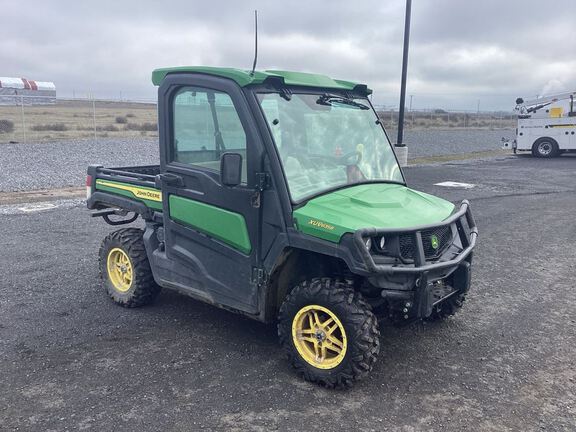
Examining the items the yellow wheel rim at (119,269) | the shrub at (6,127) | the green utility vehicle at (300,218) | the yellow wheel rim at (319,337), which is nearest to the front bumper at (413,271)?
the green utility vehicle at (300,218)

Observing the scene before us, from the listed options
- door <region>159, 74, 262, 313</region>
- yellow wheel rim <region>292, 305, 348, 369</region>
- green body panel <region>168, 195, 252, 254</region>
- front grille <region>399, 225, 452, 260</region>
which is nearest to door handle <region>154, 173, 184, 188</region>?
door <region>159, 74, 262, 313</region>

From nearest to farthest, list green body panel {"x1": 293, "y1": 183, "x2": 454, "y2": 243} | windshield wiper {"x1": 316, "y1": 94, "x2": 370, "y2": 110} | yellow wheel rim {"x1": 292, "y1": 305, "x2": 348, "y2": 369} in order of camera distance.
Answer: green body panel {"x1": 293, "y1": 183, "x2": 454, "y2": 243}
yellow wheel rim {"x1": 292, "y1": 305, "x2": 348, "y2": 369}
windshield wiper {"x1": 316, "y1": 94, "x2": 370, "y2": 110}

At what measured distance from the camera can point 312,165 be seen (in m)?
4.23

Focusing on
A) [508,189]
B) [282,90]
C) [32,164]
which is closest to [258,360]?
[282,90]

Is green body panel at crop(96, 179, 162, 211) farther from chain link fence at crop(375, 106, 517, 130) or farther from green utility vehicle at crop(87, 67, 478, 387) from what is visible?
chain link fence at crop(375, 106, 517, 130)

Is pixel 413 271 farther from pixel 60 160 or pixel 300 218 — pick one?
pixel 60 160

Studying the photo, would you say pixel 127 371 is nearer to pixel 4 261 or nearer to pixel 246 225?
pixel 246 225

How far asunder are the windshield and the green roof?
0.10 meters

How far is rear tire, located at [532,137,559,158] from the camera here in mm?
23608

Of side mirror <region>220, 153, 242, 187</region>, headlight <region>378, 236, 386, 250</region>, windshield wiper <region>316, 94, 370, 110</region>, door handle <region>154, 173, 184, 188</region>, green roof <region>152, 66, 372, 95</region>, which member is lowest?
headlight <region>378, 236, 386, 250</region>

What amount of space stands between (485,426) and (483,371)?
801 millimetres

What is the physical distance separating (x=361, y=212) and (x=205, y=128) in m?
1.48

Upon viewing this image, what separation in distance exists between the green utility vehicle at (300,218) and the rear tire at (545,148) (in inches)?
846

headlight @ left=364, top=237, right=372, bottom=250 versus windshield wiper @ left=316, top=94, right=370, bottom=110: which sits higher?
windshield wiper @ left=316, top=94, right=370, bottom=110
